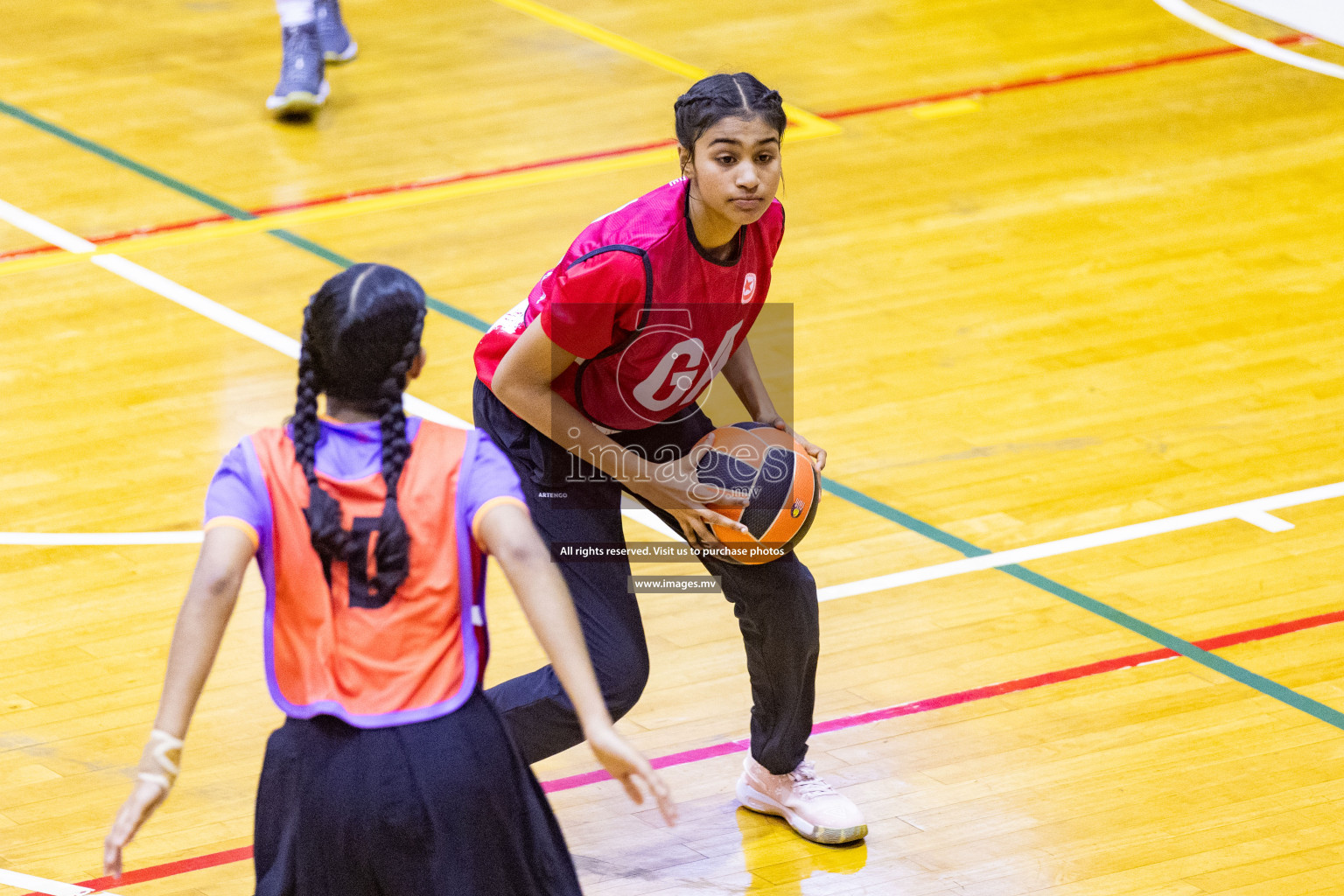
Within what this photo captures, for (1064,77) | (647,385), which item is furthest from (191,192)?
(647,385)

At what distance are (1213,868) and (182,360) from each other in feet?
12.3

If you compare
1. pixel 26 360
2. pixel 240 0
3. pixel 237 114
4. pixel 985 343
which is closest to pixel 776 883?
pixel 985 343

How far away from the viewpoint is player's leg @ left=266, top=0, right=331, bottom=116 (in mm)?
8164

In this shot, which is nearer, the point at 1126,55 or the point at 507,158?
the point at 507,158

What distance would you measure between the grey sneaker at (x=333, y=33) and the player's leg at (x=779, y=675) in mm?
5636

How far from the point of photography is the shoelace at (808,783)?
3.84m

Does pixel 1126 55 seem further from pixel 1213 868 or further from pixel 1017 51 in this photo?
pixel 1213 868

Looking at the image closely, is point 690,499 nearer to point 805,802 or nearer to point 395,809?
point 805,802

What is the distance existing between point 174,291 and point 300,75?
74.1 inches

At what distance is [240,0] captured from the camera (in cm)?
988

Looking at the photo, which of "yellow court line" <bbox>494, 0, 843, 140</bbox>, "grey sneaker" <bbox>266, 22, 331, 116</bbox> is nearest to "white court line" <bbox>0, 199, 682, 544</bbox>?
"grey sneaker" <bbox>266, 22, 331, 116</bbox>

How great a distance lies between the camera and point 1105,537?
512cm

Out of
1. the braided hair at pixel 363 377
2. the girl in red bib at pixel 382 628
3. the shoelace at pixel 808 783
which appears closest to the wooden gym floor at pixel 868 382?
the shoelace at pixel 808 783

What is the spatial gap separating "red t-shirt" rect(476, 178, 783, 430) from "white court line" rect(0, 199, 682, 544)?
205 centimetres
